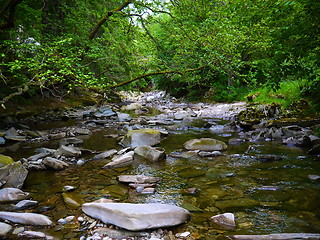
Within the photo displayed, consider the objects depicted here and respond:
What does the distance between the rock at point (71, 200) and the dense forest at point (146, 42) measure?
3.85 meters

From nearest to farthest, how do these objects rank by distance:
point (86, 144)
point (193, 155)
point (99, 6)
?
1. point (193, 155)
2. point (86, 144)
3. point (99, 6)

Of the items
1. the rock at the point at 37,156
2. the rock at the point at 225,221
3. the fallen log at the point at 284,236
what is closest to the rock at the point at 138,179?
the rock at the point at 225,221

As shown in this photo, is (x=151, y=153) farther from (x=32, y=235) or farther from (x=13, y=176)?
(x=32, y=235)

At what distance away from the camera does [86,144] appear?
8211 millimetres

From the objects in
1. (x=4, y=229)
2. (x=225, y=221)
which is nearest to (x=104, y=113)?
(x=4, y=229)

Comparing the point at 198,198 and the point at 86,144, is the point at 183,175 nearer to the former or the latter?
the point at 198,198

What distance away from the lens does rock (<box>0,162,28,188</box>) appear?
424 centimetres

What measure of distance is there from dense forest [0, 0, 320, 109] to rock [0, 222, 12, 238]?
15.0 feet

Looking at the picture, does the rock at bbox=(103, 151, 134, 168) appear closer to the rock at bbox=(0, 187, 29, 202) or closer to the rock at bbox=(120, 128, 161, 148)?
the rock at bbox=(120, 128, 161, 148)

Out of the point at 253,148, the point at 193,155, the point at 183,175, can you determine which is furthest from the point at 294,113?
the point at 183,175

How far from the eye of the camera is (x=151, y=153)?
20.3ft

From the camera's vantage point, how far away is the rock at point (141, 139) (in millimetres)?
7656

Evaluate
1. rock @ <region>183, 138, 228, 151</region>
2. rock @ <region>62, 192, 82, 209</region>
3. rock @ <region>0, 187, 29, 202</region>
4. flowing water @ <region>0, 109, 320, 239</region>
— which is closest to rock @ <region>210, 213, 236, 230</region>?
flowing water @ <region>0, 109, 320, 239</region>

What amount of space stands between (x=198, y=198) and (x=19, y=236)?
2.62 m
